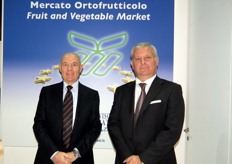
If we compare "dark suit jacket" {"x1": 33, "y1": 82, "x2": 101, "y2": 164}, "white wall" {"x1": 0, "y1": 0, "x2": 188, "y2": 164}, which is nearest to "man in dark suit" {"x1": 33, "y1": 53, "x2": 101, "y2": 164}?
"dark suit jacket" {"x1": 33, "y1": 82, "x2": 101, "y2": 164}

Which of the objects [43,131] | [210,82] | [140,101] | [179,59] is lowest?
[43,131]

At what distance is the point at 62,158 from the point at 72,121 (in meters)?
0.36

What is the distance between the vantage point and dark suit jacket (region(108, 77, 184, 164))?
2.24 metres

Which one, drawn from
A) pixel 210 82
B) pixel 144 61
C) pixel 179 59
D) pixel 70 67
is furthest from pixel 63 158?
pixel 179 59

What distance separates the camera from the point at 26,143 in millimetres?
3225

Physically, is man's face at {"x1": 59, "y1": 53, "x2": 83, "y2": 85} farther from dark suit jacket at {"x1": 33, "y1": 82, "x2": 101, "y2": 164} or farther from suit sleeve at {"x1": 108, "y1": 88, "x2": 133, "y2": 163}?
suit sleeve at {"x1": 108, "y1": 88, "x2": 133, "y2": 163}

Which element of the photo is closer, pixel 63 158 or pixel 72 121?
pixel 63 158

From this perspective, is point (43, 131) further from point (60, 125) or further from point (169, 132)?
point (169, 132)

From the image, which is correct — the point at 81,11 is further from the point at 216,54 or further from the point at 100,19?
the point at 216,54

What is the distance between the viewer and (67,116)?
2674 mm

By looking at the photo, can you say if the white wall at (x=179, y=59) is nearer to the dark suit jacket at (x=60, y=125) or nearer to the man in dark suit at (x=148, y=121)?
the dark suit jacket at (x=60, y=125)

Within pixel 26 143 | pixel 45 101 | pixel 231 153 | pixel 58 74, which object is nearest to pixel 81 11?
pixel 58 74

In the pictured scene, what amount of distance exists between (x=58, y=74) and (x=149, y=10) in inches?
51.6

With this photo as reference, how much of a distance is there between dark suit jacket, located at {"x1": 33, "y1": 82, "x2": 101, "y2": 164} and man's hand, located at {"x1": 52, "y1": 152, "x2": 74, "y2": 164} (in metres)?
0.06
